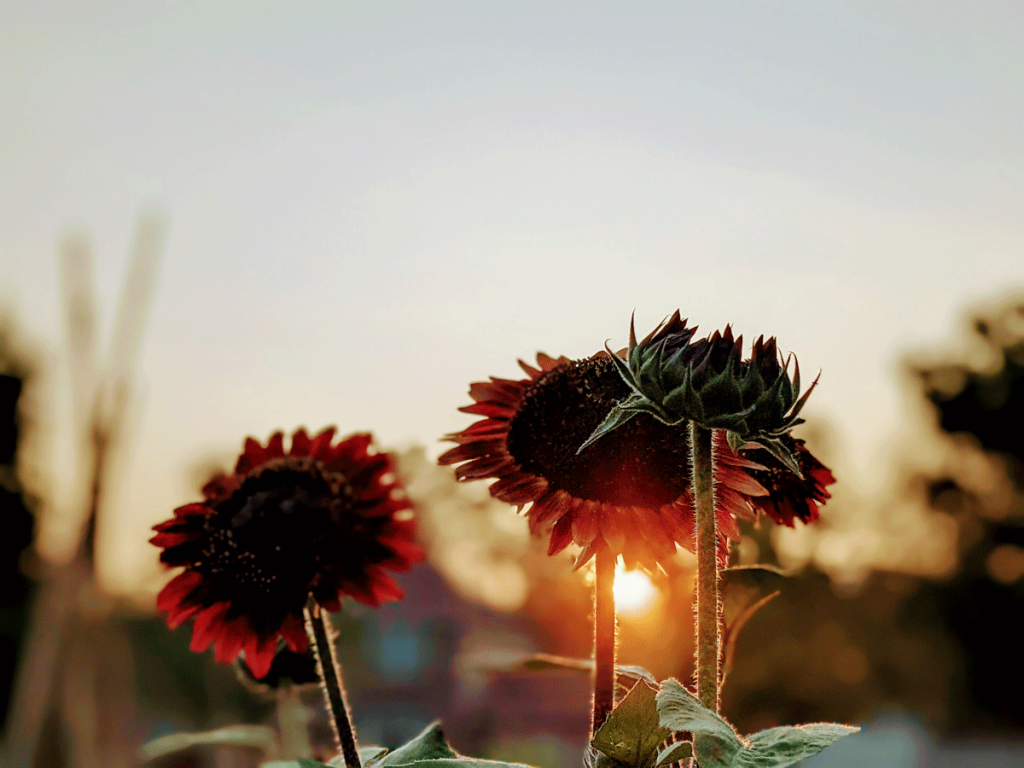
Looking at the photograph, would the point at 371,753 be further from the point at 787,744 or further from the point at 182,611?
the point at 787,744

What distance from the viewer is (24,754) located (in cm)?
421

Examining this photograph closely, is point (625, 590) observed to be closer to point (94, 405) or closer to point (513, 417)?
point (513, 417)

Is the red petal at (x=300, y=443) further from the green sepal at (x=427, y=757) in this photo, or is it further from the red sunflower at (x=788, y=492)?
the red sunflower at (x=788, y=492)

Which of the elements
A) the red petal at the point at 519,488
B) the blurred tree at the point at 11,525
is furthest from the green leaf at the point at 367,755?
the blurred tree at the point at 11,525

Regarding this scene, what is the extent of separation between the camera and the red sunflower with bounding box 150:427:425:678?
1.12m

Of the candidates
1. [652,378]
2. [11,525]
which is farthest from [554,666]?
[11,525]

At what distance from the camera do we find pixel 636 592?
126 centimetres

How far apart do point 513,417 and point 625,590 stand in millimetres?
255

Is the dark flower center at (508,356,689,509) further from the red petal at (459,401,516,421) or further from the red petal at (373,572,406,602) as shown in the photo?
the red petal at (373,572,406,602)

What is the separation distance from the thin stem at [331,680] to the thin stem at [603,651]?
0.73 feet

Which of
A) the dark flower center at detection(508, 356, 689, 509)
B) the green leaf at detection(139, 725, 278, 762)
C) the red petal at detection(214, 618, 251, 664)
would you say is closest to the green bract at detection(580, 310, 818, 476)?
the dark flower center at detection(508, 356, 689, 509)

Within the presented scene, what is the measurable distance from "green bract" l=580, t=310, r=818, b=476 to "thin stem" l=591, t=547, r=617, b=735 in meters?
0.25

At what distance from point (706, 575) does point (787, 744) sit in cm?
15

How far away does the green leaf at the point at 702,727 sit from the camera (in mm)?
741
